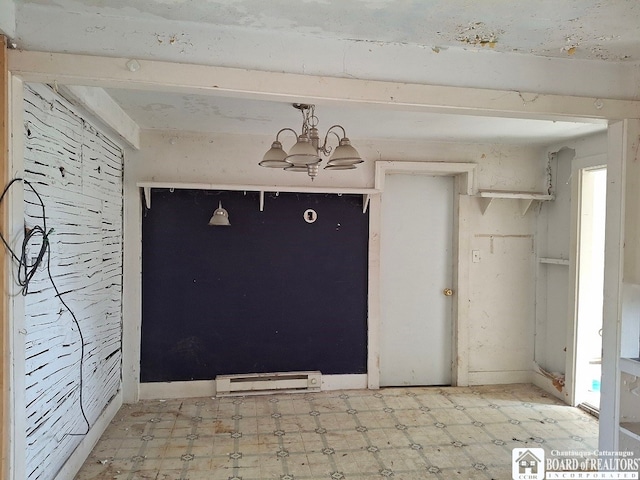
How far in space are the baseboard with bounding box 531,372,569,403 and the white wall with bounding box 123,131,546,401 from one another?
10cm

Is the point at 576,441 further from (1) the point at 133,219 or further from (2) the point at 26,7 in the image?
(2) the point at 26,7

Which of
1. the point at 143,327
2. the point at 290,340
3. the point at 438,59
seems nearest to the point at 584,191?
the point at 438,59

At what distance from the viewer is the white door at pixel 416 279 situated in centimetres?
398

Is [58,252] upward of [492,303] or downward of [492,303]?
upward

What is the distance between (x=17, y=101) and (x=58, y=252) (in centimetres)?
84

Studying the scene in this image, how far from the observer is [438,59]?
190cm

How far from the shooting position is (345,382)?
3830 millimetres

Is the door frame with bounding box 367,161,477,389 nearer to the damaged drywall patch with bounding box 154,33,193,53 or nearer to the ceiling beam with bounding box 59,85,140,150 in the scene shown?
the ceiling beam with bounding box 59,85,140,150

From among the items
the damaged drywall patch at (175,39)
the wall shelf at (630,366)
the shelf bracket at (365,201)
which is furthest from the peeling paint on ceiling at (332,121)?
the wall shelf at (630,366)

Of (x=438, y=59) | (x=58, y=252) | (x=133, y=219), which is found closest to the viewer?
(x=438, y=59)

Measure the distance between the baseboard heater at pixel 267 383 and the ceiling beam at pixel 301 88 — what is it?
8.44 feet

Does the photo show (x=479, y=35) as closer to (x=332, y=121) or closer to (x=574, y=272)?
(x=332, y=121)

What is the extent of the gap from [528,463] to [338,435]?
1.20 m

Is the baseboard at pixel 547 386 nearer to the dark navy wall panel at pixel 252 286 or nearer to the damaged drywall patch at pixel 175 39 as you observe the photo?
the dark navy wall panel at pixel 252 286
